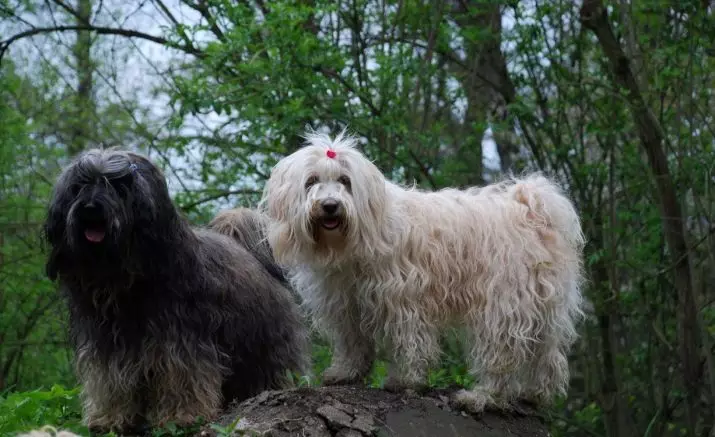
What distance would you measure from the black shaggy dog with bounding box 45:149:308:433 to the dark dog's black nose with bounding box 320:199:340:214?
31.6 inches

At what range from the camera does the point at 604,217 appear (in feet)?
31.4

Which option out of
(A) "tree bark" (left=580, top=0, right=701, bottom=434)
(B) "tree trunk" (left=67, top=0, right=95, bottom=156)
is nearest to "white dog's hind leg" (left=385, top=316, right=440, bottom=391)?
(A) "tree bark" (left=580, top=0, right=701, bottom=434)

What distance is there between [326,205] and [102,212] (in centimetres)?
104

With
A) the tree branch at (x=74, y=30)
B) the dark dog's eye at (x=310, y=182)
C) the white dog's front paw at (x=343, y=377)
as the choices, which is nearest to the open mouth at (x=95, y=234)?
the dark dog's eye at (x=310, y=182)

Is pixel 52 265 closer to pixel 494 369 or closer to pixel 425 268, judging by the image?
pixel 425 268

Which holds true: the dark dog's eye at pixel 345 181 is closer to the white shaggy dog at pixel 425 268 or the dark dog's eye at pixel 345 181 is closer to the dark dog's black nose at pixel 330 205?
the white shaggy dog at pixel 425 268

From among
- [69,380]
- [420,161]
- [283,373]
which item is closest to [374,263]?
[283,373]

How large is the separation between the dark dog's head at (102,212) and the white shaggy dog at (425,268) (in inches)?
23.9

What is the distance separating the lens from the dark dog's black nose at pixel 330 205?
17.4 feet

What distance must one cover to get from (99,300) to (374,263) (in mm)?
1367

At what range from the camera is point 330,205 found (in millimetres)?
5297

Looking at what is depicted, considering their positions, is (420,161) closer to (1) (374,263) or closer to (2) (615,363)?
(2) (615,363)

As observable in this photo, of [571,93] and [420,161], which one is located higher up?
[571,93]

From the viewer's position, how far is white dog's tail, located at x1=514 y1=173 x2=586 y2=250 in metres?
5.94
